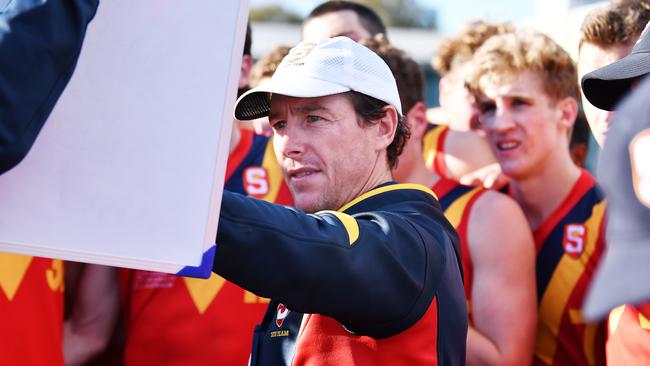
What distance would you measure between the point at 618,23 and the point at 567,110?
50 cm

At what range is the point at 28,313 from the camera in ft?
8.38

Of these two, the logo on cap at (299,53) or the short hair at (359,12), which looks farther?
the short hair at (359,12)

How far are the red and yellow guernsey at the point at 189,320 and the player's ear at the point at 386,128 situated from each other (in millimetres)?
907

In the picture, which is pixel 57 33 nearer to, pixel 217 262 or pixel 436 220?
pixel 217 262

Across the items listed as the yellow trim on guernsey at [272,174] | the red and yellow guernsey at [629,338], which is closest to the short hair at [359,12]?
the yellow trim on guernsey at [272,174]

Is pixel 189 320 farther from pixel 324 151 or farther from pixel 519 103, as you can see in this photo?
pixel 519 103

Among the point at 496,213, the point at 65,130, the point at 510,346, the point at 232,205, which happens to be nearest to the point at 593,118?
the point at 496,213

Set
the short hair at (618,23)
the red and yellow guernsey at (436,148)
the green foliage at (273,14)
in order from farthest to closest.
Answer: the green foliage at (273,14)
the red and yellow guernsey at (436,148)
the short hair at (618,23)

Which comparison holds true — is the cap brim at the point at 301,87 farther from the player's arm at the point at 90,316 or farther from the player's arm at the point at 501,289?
the player's arm at the point at 90,316

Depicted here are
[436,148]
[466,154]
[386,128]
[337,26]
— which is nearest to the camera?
[386,128]

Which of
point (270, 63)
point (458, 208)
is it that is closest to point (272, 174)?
point (458, 208)

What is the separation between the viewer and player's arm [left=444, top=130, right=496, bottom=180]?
3.71 metres

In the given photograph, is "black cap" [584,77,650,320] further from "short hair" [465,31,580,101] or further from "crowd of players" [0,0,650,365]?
"short hair" [465,31,580,101]

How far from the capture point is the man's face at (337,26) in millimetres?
3982
